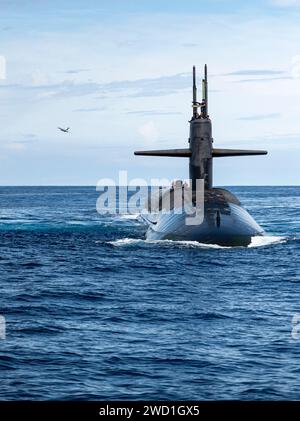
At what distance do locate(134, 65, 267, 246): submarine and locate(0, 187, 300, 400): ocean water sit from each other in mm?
1197

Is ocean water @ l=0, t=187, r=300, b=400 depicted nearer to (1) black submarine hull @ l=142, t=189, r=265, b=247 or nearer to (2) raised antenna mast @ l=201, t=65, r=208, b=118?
(1) black submarine hull @ l=142, t=189, r=265, b=247

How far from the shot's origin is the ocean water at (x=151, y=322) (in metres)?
22.2

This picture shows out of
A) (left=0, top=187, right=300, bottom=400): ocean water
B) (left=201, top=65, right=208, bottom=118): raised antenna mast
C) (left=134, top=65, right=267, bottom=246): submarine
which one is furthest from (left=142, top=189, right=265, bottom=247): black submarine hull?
(left=201, top=65, right=208, bottom=118): raised antenna mast

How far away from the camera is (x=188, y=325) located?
29.7 metres

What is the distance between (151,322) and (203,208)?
28.8 metres

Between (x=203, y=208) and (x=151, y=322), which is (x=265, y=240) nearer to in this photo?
(x=203, y=208)

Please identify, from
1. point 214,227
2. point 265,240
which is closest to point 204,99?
point 265,240

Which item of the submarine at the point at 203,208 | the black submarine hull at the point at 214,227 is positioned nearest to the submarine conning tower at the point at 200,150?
the submarine at the point at 203,208

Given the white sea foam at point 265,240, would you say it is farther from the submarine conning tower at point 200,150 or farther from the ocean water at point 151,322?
the submarine conning tower at point 200,150

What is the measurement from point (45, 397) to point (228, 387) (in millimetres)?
5278

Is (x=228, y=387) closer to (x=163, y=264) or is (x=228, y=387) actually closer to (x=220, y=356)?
(x=220, y=356)

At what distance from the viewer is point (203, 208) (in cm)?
5834

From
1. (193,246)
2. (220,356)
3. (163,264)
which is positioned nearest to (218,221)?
(193,246)

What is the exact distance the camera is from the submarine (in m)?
53.6
